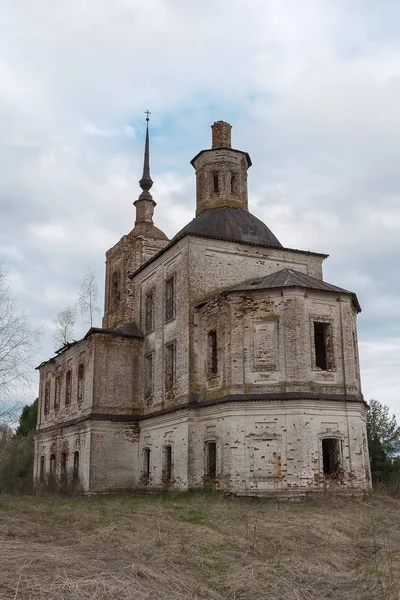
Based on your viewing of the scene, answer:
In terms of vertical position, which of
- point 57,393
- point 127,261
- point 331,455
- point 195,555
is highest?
point 127,261

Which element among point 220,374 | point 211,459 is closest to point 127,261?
point 220,374

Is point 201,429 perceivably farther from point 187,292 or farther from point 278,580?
point 278,580

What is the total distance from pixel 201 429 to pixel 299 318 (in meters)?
4.99

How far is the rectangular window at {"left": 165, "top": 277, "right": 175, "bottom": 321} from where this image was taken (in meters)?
23.4

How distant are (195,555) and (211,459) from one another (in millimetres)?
11270

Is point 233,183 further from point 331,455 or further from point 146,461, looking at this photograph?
point 331,455

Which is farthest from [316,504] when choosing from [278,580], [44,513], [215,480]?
[278,580]

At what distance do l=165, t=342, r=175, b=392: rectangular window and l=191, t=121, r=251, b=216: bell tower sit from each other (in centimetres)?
661

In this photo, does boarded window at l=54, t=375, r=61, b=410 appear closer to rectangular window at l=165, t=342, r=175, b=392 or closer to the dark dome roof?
rectangular window at l=165, t=342, r=175, b=392

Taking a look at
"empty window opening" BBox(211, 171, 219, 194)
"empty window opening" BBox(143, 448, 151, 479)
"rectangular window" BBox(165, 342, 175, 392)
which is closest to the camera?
"rectangular window" BBox(165, 342, 175, 392)

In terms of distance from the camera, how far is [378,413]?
103ft

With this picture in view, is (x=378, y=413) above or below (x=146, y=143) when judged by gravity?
below

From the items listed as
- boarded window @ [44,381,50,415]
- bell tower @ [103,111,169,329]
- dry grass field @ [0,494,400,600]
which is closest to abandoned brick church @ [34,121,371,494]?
bell tower @ [103,111,169,329]

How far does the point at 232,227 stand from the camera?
942 inches
